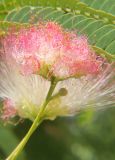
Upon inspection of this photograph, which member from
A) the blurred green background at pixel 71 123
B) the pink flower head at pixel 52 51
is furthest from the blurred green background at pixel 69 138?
the pink flower head at pixel 52 51

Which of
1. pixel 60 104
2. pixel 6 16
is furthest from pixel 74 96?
pixel 6 16

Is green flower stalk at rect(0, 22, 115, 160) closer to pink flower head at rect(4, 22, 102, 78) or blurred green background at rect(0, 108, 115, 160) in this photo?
pink flower head at rect(4, 22, 102, 78)

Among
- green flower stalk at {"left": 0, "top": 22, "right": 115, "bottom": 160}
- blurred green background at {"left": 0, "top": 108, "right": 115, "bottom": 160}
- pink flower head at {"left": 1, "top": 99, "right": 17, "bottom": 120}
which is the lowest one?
blurred green background at {"left": 0, "top": 108, "right": 115, "bottom": 160}

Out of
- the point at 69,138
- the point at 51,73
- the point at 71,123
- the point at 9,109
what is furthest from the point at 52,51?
the point at 71,123

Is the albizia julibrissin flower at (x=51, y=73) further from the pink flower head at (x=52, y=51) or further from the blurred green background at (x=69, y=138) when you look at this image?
the blurred green background at (x=69, y=138)

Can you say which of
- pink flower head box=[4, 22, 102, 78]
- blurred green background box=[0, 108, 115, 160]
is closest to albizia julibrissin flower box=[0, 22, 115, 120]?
pink flower head box=[4, 22, 102, 78]

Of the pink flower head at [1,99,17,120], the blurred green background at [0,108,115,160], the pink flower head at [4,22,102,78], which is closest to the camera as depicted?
the pink flower head at [4,22,102,78]

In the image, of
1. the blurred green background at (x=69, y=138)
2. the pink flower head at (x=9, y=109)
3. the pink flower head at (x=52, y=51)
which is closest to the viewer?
the pink flower head at (x=52, y=51)
